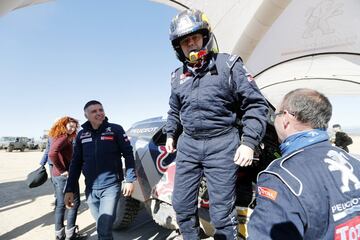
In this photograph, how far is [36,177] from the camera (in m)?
4.67

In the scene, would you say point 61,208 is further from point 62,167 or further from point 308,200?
point 308,200

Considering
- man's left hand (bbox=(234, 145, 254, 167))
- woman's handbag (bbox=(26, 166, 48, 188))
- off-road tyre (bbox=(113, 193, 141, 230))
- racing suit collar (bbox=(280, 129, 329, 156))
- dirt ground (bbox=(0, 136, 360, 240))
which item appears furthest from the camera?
woman's handbag (bbox=(26, 166, 48, 188))

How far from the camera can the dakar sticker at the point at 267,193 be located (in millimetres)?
1151

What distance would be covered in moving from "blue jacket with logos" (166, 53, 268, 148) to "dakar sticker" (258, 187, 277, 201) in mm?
811

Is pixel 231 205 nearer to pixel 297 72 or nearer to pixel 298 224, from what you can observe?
pixel 298 224

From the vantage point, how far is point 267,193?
1.18 metres

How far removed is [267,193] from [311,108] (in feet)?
1.54

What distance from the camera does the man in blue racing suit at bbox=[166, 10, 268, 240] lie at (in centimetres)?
198

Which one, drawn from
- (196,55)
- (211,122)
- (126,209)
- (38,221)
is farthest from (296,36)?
(211,122)

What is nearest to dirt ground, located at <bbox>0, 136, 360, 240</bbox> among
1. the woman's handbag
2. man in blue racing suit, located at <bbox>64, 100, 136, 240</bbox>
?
the woman's handbag

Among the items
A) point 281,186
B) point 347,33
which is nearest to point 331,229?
point 281,186

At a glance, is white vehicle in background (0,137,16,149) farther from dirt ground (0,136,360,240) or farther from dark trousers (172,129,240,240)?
dark trousers (172,129,240,240)

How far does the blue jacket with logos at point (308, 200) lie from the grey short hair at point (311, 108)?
0.58 ft

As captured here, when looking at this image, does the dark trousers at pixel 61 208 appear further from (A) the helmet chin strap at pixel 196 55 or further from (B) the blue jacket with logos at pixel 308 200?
(B) the blue jacket with logos at pixel 308 200
